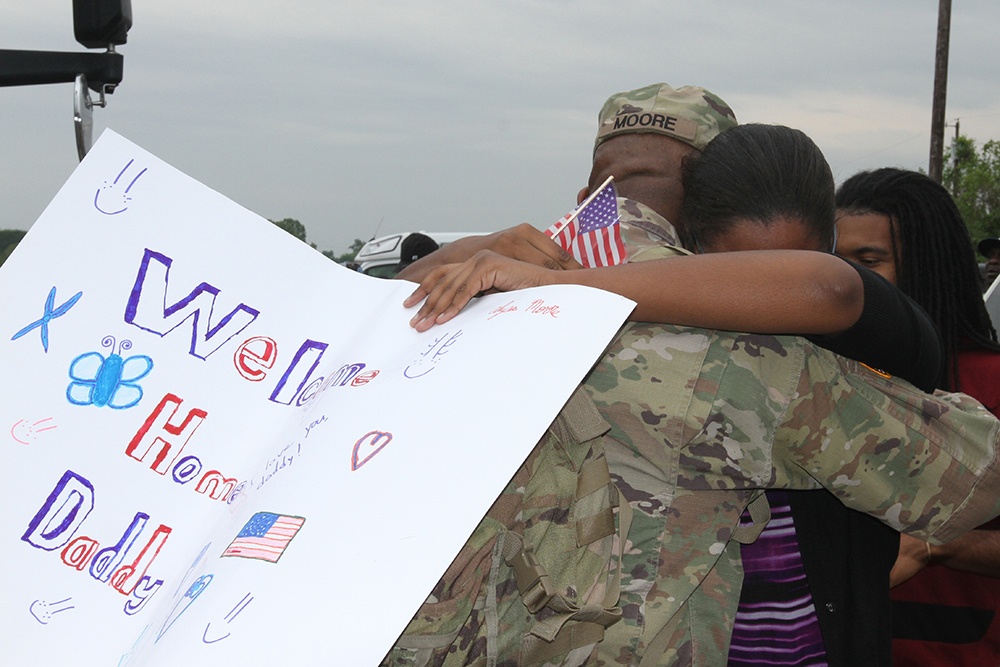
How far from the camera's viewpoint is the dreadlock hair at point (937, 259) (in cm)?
264

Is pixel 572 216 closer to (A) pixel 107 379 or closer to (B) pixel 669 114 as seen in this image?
(B) pixel 669 114

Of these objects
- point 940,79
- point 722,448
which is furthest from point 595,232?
point 940,79

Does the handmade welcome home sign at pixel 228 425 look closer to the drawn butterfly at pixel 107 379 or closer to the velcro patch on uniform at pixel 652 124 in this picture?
the drawn butterfly at pixel 107 379

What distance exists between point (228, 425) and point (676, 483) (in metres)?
0.68

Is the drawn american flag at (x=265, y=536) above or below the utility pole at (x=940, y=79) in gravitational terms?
below

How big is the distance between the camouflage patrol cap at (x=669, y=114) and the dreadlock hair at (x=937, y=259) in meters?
0.88

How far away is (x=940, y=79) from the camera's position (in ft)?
61.3

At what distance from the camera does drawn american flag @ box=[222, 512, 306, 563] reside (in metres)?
1.14

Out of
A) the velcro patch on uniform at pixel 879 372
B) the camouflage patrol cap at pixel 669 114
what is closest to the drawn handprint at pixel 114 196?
the camouflage patrol cap at pixel 669 114

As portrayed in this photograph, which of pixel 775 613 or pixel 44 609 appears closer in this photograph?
pixel 44 609

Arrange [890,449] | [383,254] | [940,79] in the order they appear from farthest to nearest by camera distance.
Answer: [940,79], [383,254], [890,449]

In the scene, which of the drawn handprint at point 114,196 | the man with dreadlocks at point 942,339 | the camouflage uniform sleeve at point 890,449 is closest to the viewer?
the camouflage uniform sleeve at point 890,449

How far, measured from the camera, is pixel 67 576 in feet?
4.59

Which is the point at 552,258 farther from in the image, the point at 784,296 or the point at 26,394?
the point at 26,394
